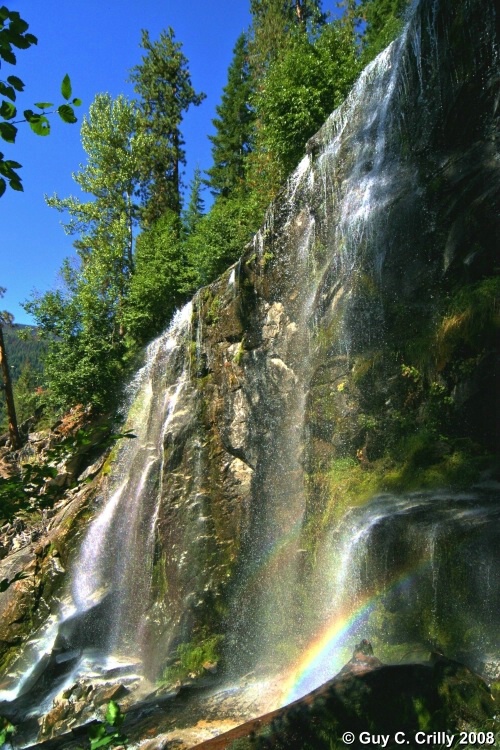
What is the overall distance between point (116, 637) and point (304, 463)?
493 centimetres

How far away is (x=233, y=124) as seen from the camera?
98.4 ft

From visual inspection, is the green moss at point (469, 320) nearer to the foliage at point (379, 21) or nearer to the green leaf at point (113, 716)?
the green leaf at point (113, 716)

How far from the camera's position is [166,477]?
1144cm

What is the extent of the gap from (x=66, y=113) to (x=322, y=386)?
8.66 metres

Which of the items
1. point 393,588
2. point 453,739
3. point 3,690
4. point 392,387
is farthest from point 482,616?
point 3,690

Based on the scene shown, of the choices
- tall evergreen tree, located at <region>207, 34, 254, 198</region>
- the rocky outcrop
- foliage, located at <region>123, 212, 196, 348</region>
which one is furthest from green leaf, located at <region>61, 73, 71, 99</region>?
tall evergreen tree, located at <region>207, 34, 254, 198</region>

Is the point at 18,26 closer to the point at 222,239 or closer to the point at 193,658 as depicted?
the point at 193,658

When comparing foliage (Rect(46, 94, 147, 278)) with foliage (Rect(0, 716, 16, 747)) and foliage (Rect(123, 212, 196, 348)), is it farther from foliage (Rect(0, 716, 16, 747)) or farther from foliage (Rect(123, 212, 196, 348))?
foliage (Rect(0, 716, 16, 747))

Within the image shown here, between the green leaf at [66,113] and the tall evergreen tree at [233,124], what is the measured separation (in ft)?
90.3

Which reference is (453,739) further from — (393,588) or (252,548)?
(252,548)

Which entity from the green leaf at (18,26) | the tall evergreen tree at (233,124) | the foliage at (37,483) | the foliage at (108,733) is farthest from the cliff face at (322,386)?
the tall evergreen tree at (233,124)

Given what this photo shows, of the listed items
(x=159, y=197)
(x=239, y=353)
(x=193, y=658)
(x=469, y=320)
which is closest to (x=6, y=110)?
(x=469, y=320)

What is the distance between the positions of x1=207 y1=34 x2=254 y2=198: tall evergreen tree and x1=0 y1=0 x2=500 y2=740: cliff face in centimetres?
1804

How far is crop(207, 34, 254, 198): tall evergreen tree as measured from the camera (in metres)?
29.5
